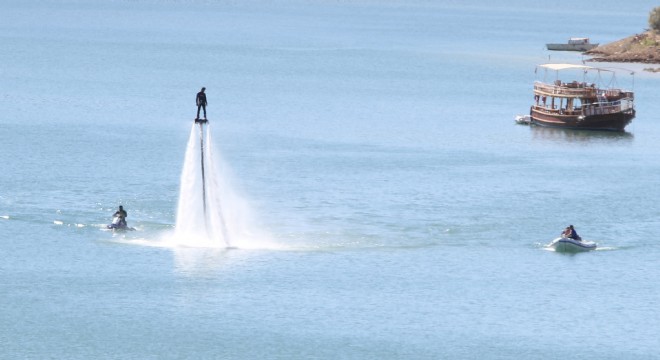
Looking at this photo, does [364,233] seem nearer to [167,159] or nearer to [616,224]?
[616,224]

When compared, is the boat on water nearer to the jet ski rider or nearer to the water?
the water

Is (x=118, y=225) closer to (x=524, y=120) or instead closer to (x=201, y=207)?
(x=201, y=207)

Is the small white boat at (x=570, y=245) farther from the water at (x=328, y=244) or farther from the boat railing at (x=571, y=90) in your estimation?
the boat railing at (x=571, y=90)

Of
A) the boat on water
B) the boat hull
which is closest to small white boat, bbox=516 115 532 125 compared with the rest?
the boat hull

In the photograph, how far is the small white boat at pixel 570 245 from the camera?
286ft

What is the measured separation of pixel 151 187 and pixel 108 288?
94.9 ft

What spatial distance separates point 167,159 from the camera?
396 ft

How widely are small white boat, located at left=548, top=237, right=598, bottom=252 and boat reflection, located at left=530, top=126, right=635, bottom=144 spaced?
58.4 meters

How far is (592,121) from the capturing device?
151 meters

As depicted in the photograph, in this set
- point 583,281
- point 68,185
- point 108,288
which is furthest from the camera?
point 68,185

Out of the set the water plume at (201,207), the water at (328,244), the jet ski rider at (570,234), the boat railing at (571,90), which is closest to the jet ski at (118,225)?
the water at (328,244)

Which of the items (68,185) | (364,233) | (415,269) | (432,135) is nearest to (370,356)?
(415,269)

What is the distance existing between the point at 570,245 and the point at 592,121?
65.4 metres

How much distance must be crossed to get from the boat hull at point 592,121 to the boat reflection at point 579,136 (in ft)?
1.85
